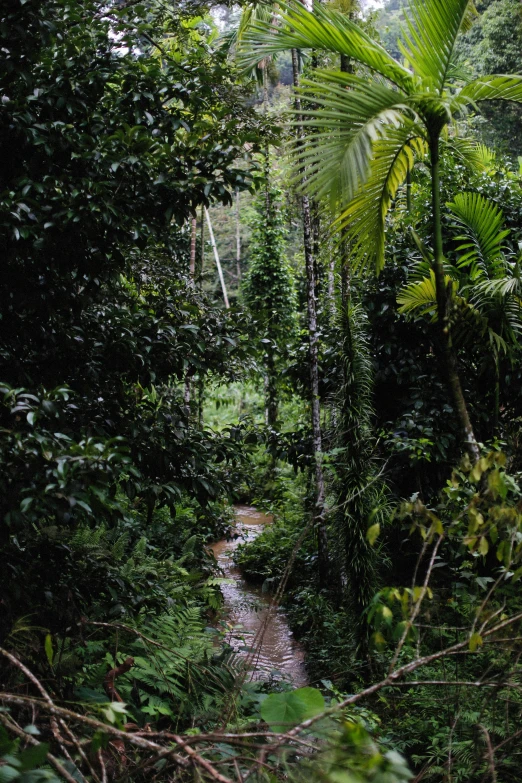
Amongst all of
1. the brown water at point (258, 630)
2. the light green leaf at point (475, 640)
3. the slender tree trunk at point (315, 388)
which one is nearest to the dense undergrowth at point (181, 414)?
the light green leaf at point (475, 640)

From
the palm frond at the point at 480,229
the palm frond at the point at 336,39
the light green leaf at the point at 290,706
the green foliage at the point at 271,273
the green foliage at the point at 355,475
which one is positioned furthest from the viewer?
the green foliage at the point at 271,273

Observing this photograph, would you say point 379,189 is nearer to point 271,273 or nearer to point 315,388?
point 315,388

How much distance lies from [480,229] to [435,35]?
7.34 ft

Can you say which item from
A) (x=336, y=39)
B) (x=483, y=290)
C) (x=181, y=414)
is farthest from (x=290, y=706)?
(x=483, y=290)

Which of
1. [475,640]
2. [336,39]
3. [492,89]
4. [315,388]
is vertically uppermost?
[336,39]

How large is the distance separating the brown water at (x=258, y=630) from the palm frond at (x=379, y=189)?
2.82 metres

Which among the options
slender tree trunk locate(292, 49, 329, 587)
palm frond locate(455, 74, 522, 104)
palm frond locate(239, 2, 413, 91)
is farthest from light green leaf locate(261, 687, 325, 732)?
slender tree trunk locate(292, 49, 329, 587)

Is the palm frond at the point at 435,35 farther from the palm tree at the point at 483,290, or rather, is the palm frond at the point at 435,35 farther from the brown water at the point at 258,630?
the brown water at the point at 258,630

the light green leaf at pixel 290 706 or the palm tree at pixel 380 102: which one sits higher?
the palm tree at pixel 380 102

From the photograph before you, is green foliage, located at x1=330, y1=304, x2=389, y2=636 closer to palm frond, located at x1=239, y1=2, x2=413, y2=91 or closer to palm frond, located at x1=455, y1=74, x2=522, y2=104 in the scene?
palm frond, located at x1=455, y1=74, x2=522, y2=104

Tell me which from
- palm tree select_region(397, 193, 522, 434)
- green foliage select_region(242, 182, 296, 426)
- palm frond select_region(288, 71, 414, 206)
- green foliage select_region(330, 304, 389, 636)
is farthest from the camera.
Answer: green foliage select_region(242, 182, 296, 426)

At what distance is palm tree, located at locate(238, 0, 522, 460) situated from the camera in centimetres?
307

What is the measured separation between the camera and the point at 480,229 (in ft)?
17.3

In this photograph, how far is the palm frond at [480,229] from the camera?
5148mm
